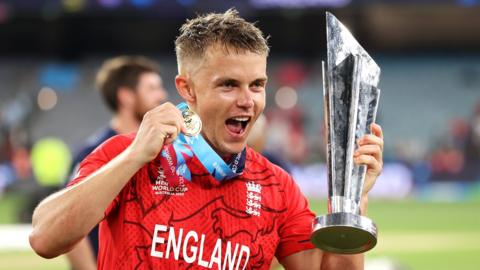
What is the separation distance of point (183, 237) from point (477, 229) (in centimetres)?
1310

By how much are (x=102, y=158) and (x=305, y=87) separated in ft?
80.9

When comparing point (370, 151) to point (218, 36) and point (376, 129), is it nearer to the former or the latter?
point (376, 129)

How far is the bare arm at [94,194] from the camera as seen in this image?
106 inches

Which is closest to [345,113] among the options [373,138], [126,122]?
[373,138]

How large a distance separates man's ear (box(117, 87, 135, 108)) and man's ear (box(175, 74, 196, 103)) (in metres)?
3.15

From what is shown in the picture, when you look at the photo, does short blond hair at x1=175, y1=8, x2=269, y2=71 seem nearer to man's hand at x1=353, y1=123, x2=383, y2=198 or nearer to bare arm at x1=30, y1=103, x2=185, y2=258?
bare arm at x1=30, y1=103, x2=185, y2=258

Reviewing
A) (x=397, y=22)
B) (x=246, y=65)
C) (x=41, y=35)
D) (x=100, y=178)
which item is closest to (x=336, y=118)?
(x=246, y=65)

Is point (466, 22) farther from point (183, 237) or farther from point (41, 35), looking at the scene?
point (183, 237)

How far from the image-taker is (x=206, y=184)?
306 cm

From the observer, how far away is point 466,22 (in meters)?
27.1

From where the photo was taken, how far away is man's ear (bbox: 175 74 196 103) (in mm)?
3080

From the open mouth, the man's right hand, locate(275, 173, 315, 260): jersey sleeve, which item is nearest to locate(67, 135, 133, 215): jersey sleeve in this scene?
the man's right hand

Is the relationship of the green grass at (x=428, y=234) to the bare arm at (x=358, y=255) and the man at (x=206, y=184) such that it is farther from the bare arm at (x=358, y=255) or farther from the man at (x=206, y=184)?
the man at (x=206, y=184)

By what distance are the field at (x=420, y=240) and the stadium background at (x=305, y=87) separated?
262 cm
